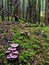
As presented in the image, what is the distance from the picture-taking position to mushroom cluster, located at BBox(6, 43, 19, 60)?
166 inches

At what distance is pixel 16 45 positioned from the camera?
4.45m

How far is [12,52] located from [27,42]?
0.55m

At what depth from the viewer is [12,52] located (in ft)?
14.1

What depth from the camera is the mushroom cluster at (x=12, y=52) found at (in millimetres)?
4219

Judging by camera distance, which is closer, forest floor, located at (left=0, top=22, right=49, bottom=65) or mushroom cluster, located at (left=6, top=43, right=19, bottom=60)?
mushroom cluster, located at (left=6, top=43, right=19, bottom=60)

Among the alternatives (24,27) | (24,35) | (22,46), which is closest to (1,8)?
(24,27)

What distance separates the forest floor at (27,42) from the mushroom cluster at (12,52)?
10 cm

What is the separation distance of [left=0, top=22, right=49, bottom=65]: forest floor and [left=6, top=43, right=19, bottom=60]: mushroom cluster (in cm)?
10

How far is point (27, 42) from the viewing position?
4715 mm

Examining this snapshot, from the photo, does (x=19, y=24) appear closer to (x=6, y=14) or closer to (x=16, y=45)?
(x=6, y=14)

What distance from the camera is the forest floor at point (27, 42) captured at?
4336 mm

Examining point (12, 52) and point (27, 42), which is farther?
point (27, 42)

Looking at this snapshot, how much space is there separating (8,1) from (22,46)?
6.61 ft

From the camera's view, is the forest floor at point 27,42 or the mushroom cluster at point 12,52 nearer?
the mushroom cluster at point 12,52
